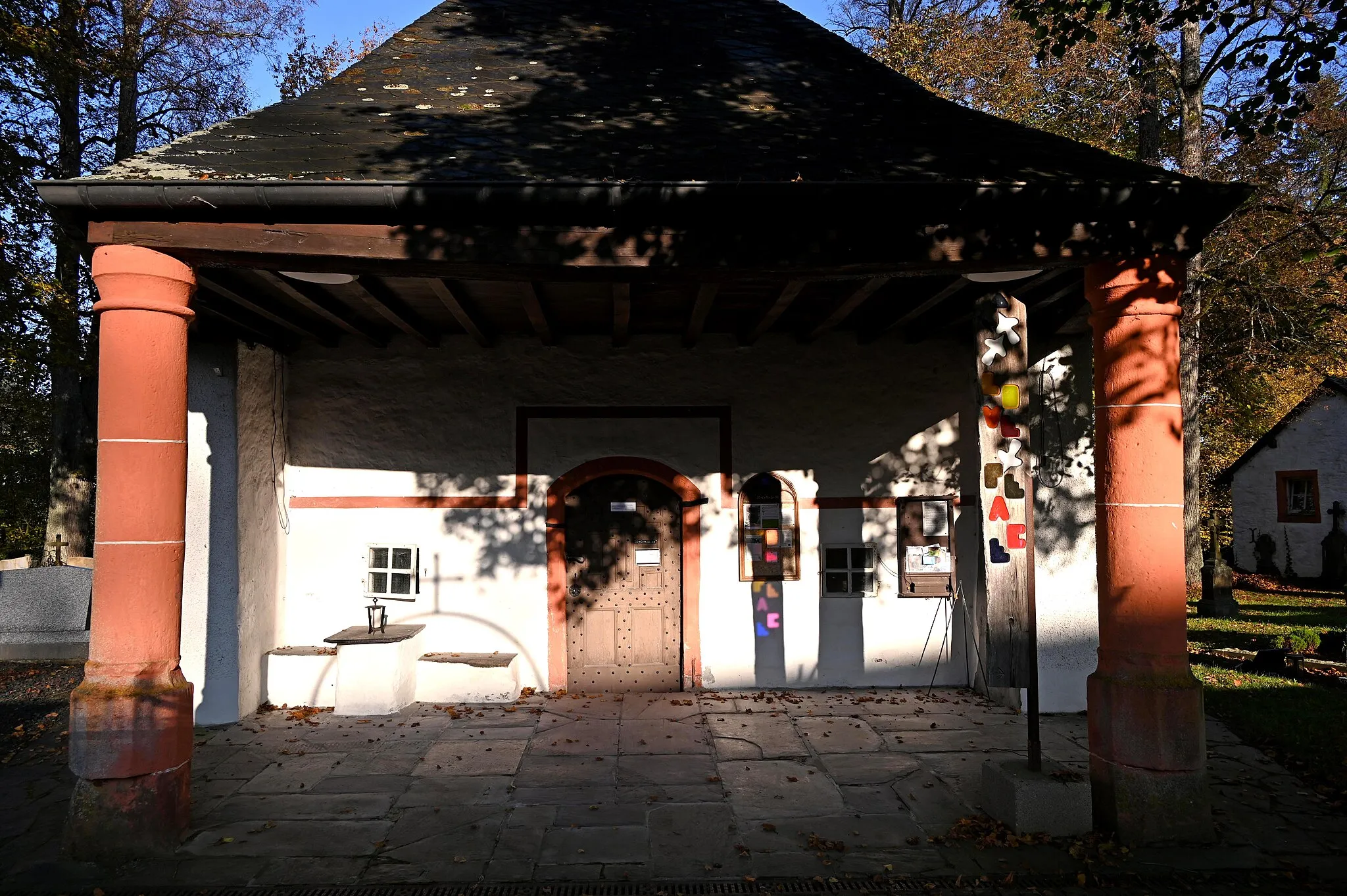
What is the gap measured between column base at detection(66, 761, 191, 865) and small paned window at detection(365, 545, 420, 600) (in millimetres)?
3469

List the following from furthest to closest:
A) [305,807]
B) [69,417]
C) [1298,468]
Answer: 1. [1298,468]
2. [69,417]
3. [305,807]

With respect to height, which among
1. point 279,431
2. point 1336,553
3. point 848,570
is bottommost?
point 1336,553

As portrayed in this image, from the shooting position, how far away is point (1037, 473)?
7809mm

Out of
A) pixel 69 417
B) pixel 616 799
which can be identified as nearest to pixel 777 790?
pixel 616 799

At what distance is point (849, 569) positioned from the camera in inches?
330

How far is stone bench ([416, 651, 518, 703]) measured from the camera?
311 inches

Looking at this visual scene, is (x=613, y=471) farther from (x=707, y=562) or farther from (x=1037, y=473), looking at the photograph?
(x=1037, y=473)

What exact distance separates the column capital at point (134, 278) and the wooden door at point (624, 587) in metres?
4.18

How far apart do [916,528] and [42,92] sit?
1376cm

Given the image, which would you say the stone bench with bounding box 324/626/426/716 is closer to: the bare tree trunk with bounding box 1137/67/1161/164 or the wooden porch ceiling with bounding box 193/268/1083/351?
the wooden porch ceiling with bounding box 193/268/1083/351

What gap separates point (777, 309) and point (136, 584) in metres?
4.64

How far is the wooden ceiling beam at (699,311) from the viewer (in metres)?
6.10

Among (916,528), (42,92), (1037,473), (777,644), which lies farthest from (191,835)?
(42,92)

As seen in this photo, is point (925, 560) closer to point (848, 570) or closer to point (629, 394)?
point (848, 570)
